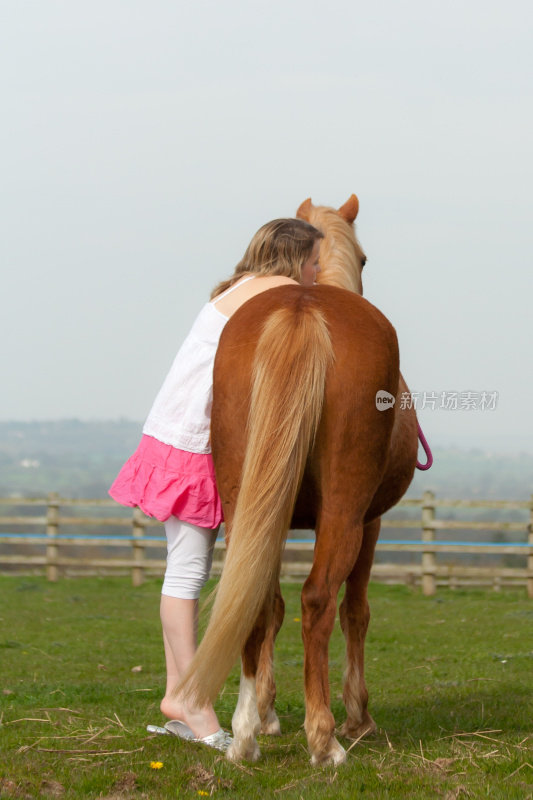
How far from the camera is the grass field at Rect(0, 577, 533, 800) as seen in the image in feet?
9.80

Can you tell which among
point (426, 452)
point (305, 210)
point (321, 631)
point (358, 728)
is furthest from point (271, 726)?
point (305, 210)

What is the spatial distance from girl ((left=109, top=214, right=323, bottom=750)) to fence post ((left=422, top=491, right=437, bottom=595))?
9.36 meters

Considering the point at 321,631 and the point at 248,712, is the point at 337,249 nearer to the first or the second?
the point at 321,631

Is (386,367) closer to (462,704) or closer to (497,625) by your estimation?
(462,704)

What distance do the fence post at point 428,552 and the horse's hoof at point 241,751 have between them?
9674 mm

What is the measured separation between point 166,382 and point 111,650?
5.04m

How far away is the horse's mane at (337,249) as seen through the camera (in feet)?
13.9

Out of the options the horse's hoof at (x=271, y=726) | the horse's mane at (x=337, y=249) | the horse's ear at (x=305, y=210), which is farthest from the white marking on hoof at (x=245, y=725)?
the horse's ear at (x=305, y=210)

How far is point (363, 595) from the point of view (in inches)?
166

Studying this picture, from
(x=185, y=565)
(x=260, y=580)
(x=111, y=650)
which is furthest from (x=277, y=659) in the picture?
(x=260, y=580)

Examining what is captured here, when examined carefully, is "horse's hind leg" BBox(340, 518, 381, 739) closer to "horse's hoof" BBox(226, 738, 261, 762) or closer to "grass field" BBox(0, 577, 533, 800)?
"grass field" BBox(0, 577, 533, 800)

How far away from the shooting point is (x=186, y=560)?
369 centimetres

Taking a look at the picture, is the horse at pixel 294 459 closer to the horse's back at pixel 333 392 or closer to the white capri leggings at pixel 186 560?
the horse's back at pixel 333 392

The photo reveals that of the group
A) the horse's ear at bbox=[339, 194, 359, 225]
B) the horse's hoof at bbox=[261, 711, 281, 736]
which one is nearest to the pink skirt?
the horse's hoof at bbox=[261, 711, 281, 736]
